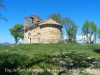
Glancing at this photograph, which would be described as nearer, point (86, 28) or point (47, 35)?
point (47, 35)

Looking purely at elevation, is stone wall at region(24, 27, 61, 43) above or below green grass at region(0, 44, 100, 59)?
above

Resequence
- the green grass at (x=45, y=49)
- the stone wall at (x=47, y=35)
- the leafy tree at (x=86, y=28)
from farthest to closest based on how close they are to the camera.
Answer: the leafy tree at (x=86, y=28) → the stone wall at (x=47, y=35) → the green grass at (x=45, y=49)

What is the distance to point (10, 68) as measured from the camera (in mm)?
6434

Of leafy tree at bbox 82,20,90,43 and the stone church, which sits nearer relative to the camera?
the stone church

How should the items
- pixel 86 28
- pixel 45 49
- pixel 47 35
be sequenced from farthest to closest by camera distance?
pixel 86 28
pixel 47 35
pixel 45 49

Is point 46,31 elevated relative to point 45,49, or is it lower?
elevated

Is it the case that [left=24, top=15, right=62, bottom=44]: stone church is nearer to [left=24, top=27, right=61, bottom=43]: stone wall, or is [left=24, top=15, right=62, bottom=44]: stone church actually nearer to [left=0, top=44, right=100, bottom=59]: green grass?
Answer: [left=24, top=27, right=61, bottom=43]: stone wall

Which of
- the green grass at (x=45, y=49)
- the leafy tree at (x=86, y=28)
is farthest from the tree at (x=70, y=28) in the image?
the green grass at (x=45, y=49)

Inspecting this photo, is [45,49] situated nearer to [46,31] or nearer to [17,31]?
[46,31]

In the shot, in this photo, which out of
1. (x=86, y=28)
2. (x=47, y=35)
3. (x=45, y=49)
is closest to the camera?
(x=45, y=49)

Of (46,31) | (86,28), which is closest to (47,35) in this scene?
(46,31)

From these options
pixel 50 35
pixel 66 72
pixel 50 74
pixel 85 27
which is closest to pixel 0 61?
pixel 50 74

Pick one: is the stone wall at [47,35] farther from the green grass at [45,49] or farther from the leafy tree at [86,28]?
the leafy tree at [86,28]

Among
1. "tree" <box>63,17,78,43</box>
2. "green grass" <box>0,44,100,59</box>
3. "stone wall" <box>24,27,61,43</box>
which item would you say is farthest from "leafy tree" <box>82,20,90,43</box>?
"green grass" <box>0,44,100,59</box>
